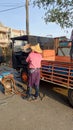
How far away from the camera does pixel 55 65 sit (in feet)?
20.7

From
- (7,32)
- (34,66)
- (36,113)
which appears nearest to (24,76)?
(34,66)

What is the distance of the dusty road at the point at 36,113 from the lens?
4578 mm

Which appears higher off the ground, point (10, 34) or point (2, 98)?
point (10, 34)

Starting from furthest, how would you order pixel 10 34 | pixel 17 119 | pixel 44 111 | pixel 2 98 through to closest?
pixel 10 34, pixel 2 98, pixel 44 111, pixel 17 119

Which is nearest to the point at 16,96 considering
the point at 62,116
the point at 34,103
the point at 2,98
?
the point at 2,98

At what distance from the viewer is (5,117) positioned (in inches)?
200

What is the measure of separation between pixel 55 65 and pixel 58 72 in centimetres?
25

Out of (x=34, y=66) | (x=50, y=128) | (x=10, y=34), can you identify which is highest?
(x=10, y=34)

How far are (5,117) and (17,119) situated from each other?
0.35 metres

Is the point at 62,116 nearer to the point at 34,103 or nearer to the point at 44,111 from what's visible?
the point at 44,111

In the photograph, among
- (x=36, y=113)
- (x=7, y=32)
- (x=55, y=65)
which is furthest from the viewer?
(x=7, y=32)

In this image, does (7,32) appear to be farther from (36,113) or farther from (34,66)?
(36,113)

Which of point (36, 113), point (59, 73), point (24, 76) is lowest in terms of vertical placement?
point (36, 113)

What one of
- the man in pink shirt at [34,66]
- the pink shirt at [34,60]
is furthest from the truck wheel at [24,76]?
the pink shirt at [34,60]
